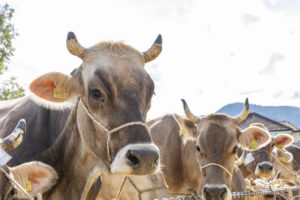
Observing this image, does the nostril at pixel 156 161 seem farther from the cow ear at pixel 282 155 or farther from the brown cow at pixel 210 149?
the cow ear at pixel 282 155

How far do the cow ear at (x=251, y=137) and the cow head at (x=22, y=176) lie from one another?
3.50 m

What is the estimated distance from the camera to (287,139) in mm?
8461

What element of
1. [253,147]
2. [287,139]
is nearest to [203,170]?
[253,147]

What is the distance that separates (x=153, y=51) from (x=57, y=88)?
1.12 meters

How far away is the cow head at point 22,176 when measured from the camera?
10.1 ft

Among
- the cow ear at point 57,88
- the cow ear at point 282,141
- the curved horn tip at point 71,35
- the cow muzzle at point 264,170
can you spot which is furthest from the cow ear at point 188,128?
the cow ear at point 282,141

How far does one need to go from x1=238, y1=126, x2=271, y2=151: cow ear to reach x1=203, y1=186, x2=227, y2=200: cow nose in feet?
4.34

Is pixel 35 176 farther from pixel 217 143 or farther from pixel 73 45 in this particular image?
pixel 217 143

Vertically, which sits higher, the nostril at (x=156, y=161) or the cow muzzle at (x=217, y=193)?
the nostril at (x=156, y=161)

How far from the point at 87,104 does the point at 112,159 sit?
2.20 ft

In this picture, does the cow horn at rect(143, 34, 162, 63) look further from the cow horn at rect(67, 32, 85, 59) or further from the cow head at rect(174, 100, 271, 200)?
the cow head at rect(174, 100, 271, 200)

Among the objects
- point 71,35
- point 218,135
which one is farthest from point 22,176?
point 218,135

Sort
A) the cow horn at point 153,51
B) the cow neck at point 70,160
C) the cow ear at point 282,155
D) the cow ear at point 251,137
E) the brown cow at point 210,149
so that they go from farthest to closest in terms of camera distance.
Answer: the cow ear at point 282,155 < the cow ear at point 251,137 < the brown cow at point 210,149 < the cow horn at point 153,51 < the cow neck at point 70,160

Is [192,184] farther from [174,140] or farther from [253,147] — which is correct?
[253,147]
